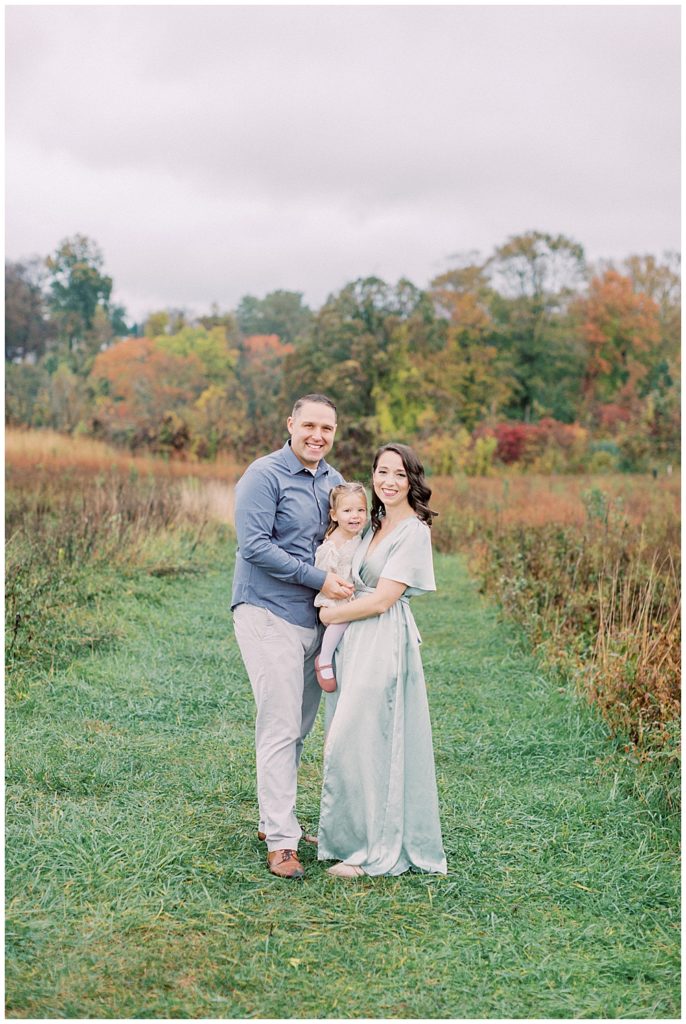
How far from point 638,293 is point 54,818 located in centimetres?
3854

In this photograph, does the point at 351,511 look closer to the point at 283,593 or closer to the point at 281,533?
the point at 281,533

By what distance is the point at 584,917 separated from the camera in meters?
3.77

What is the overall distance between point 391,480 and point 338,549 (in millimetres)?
368

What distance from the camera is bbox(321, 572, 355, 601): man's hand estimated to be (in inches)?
156

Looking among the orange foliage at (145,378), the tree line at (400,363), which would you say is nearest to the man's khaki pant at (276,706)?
the tree line at (400,363)

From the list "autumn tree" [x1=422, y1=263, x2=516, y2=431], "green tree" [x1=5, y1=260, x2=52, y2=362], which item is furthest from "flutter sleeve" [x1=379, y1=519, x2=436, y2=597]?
"green tree" [x1=5, y1=260, x2=52, y2=362]

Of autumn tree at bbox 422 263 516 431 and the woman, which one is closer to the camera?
the woman

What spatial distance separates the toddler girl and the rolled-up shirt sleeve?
12 centimetres

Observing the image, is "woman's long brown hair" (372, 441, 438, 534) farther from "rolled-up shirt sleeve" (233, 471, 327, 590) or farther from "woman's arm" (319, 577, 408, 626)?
"rolled-up shirt sleeve" (233, 471, 327, 590)

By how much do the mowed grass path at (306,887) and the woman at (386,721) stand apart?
0.50ft

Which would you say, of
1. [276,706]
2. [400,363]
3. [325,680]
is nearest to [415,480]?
[325,680]

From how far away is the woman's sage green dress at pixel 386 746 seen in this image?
157 inches

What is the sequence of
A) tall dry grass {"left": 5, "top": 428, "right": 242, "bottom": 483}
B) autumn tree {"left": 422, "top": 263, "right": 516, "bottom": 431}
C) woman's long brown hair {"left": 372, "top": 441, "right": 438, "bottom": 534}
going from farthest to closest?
autumn tree {"left": 422, "top": 263, "right": 516, "bottom": 431} → tall dry grass {"left": 5, "top": 428, "right": 242, "bottom": 483} → woman's long brown hair {"left": 372, "top": 441, "right": 438, "bottom": 534}

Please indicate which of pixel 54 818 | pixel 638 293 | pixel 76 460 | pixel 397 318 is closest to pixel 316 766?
pixel 54 818
